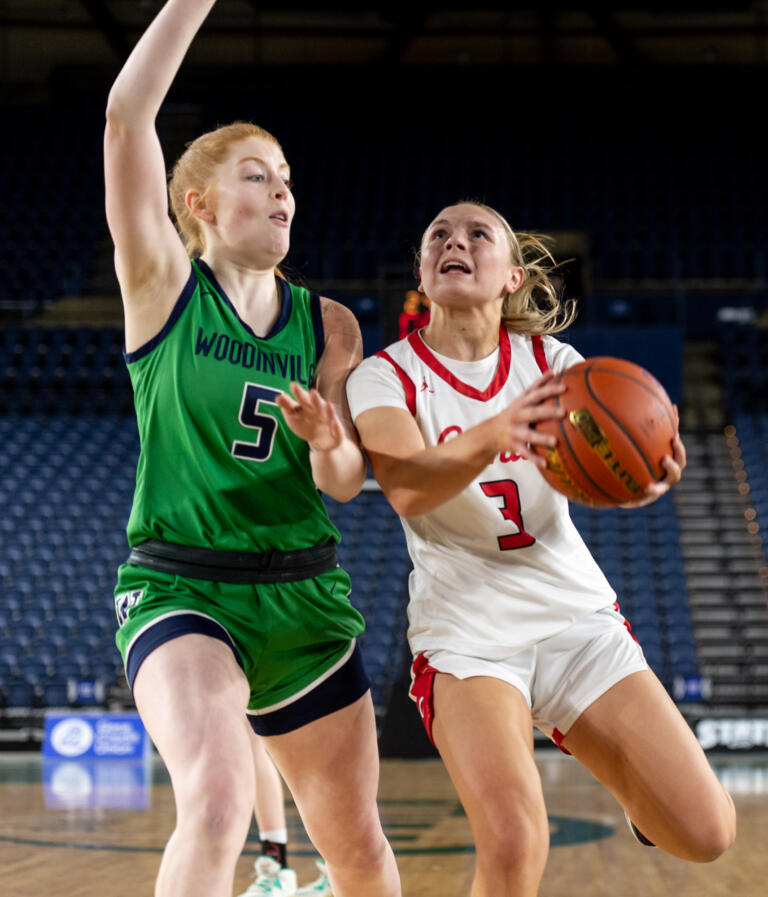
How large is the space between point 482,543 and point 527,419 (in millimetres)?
531

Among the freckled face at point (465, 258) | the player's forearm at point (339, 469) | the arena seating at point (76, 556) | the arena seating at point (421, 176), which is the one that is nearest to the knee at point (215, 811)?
the player's forearm at point (339, 469)

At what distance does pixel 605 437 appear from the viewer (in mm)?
2545

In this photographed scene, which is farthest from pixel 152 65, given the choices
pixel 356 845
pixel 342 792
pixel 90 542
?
pixel 90 542

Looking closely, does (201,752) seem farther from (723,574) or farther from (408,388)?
(723,574)

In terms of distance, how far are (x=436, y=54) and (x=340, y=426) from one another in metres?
18.1

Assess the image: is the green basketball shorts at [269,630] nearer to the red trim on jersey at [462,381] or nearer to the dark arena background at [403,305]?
the red trim on jersey at [462,381]

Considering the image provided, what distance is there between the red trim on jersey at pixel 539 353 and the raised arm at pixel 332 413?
0.50 metres

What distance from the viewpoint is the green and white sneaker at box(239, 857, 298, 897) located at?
4359 millimetres

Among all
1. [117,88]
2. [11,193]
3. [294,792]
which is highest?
[11,193]

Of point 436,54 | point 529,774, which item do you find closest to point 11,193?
point 436,54

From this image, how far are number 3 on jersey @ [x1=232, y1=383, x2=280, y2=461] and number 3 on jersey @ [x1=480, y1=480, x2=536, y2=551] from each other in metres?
0.56

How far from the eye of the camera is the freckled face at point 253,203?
280 cm

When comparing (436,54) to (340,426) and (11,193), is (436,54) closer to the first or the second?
(11,193)

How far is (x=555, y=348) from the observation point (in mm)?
3189
